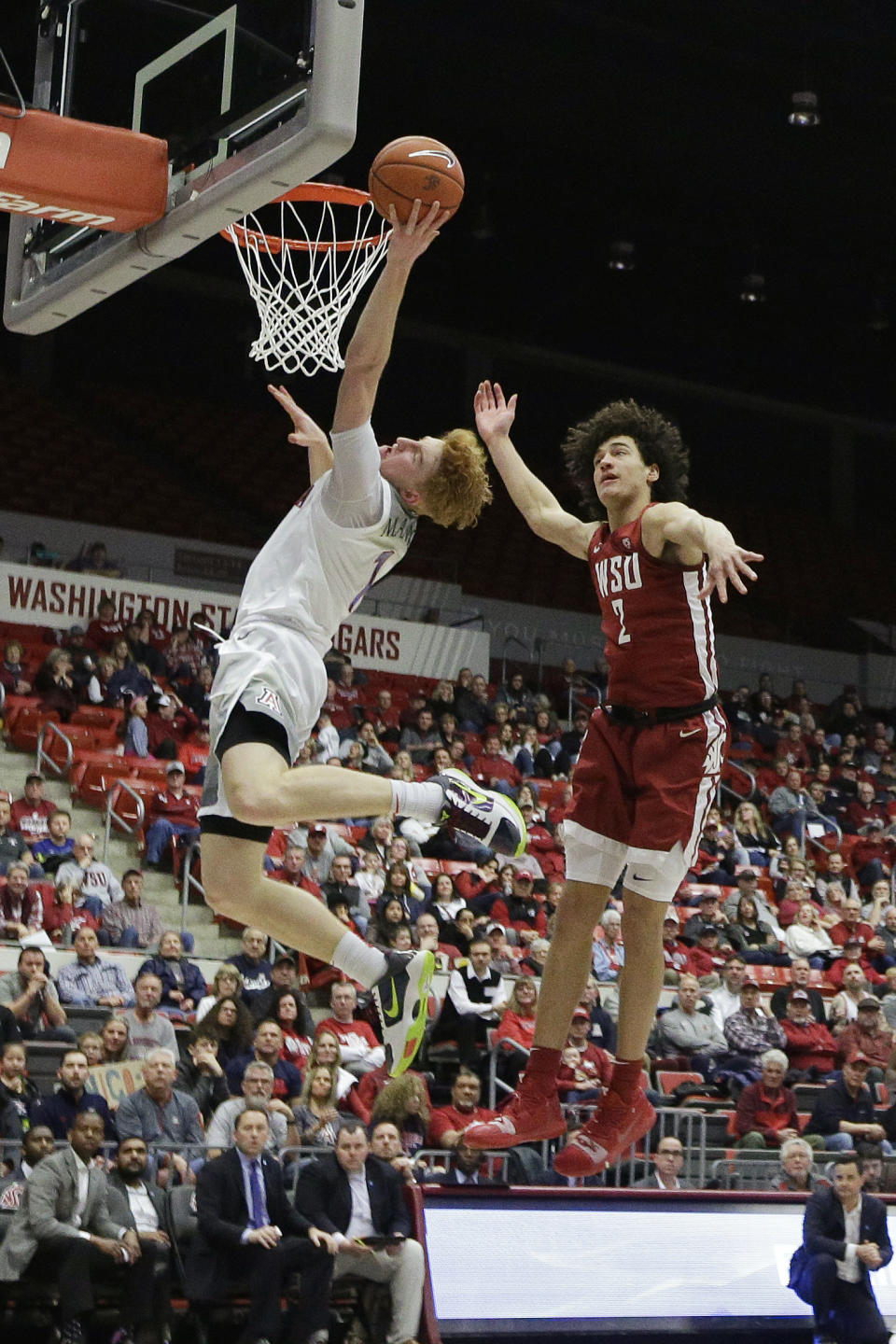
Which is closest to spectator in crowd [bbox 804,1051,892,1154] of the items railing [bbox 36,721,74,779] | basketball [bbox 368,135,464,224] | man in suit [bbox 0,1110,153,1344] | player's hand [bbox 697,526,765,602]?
man in suit [bbox 0,1110,153,1344]

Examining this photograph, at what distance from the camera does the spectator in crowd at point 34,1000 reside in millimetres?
11031

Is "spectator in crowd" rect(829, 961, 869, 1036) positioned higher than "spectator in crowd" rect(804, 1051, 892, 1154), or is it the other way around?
"spectator in crowd" rect(829, 961, 869, 1036)

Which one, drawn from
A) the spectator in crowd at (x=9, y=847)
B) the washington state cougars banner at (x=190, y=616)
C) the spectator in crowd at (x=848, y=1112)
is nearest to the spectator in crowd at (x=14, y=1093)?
the spectator in crowd at (x=9, y=847)

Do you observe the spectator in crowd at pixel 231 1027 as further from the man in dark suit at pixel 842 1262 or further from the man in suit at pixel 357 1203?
the man in dark suit at pixel 842 1262

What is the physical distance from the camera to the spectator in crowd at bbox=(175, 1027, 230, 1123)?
10727mm

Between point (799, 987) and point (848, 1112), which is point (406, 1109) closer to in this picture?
point (848, 1112)

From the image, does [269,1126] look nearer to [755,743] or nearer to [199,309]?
[755,743]

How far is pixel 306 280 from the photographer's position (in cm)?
816

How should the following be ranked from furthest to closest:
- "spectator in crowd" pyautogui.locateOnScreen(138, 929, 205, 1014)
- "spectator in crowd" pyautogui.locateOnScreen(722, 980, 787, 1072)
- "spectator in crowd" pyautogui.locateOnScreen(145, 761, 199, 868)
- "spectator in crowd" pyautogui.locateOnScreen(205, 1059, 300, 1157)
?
"spectator in crowd" pyautogui.locateOnScreen(145, 761, 199, 868) < "spectator in crowd" pyautogui.locateOnScreen(722, 980, 787, 1072) < "spectator in crowd" pyautogui.locateOnScreen(138, 929, 205, 1014) < "spectator in crowd" pyautogui.locateOnScreen(205, 1059, 300, 1157)

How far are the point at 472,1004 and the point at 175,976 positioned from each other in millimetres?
2179

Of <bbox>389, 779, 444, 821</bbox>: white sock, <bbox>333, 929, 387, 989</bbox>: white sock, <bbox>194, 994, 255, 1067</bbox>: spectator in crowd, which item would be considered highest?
<bbox>389, 779, 444, 821</bbox>: white sock

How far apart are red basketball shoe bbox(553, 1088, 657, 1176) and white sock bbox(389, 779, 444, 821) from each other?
1.12 meters

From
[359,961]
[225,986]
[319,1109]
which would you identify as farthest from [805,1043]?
[359,961]

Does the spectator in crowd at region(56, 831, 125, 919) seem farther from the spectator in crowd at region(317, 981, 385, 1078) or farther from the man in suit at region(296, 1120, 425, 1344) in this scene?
the man in suit at region(296, 1120, 425, 1344)
